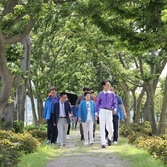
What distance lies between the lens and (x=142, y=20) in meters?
12.1

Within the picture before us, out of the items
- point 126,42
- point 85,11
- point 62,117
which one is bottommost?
point 62,117

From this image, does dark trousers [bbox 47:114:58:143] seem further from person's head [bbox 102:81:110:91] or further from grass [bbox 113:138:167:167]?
grass [bbox 113:138:167:167]

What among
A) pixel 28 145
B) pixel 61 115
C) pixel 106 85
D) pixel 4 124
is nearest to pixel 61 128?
pixel 61 115

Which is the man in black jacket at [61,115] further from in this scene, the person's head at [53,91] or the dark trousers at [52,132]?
the person's head at [53,91]

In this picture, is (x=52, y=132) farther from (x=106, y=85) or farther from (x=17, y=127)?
(x=17, y=127)

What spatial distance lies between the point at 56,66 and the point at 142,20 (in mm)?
19465

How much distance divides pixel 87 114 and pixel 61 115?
89 centimetres

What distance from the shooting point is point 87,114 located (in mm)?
14508

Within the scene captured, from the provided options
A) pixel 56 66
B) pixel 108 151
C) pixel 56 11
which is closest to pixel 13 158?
pixel 108 151

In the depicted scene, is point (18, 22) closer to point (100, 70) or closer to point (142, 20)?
point (142, 20)

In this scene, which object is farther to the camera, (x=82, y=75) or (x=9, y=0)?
(x=82, y=75)

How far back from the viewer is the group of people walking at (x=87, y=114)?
13.3m

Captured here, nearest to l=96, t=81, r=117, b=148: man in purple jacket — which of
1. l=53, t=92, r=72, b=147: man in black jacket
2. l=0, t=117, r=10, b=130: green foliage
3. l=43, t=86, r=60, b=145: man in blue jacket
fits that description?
l=53, t=92, r=72, b=147: man in black jacket

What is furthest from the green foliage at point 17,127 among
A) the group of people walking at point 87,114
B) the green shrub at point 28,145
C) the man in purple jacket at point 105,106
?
the green shrub at point 28,145
